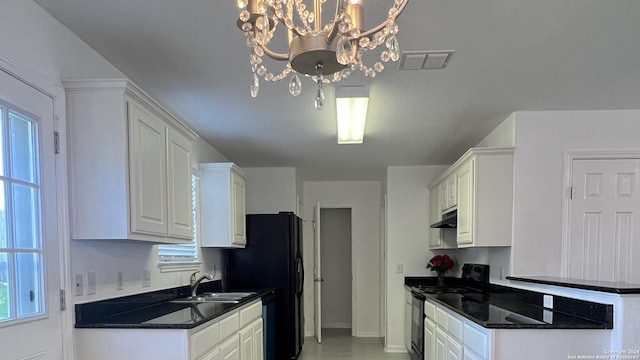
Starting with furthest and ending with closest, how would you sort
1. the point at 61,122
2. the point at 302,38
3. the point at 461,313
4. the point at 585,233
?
the point at 585,233 < the point at 461,313 < the point at 61,122 < the point at 302,38

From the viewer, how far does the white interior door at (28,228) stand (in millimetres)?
1655

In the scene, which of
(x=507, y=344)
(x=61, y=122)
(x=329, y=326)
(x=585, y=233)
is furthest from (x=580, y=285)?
(x=329, y=326)

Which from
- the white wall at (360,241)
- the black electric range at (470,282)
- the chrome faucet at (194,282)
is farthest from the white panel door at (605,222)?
the white wall at (360,241)

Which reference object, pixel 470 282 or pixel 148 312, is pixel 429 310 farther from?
pixel 148 312

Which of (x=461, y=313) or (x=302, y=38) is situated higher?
(x=302, y=38)

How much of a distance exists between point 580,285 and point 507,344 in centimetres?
55

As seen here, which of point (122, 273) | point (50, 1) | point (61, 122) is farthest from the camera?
point (122, 273)

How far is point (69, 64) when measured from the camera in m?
2.06

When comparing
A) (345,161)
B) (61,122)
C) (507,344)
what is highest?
(345,161)

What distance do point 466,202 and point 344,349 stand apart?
2.86 m

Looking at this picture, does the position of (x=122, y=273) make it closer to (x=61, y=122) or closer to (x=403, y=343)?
(x=61, y=122)

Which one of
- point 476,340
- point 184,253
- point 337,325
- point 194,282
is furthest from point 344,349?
point 476,340

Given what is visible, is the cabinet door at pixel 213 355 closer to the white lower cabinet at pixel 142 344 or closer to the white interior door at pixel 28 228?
the white lower cabinet at pixel 142 344

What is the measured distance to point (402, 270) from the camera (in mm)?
5371
